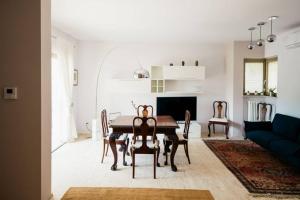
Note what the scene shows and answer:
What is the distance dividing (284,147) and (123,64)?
4.64m

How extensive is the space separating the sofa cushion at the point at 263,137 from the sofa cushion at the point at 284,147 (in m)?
0.17

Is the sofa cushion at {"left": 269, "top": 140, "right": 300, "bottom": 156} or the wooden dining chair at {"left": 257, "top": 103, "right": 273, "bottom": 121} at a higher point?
the wooden dining chair at {"left": 257, "top": 103, "right": 273, "bottom": 121}

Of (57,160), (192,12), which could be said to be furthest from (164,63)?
(57,160)

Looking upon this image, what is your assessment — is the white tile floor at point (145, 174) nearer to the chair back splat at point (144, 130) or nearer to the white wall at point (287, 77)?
the chair back splat at point (144, 130)

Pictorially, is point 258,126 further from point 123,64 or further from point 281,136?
point 123,64

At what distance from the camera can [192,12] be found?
14.0 ft

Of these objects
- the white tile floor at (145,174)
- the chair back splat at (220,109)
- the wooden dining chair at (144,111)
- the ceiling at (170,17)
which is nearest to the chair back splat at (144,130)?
the wooden dining chair at (144,111)

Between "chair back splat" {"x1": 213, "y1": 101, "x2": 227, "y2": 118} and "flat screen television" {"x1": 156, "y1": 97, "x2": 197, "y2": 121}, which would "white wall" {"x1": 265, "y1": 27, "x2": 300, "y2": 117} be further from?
"flat screen television" {"x1": 156, "y1": 97, "x2": 197, "y2": 121}

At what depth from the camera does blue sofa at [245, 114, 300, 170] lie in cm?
417

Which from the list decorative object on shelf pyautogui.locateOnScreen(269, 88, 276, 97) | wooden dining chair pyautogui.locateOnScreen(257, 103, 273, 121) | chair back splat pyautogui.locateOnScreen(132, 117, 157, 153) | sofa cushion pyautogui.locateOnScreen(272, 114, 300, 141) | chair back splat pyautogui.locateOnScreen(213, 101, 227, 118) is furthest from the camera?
chair back splat pyautogui.locateOnScreen(213, 101, 227, 118)

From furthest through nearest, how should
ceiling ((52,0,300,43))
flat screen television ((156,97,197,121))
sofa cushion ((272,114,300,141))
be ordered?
flat screen television ((156,97,197,121)) < sofa cushion ((272,114,300,141)) < ceiling ((52,0,300,43))

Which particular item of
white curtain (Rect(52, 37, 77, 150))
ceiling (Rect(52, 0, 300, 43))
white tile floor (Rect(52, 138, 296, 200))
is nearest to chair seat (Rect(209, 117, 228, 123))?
white tile floor (Rect(52, 138, 296, 200))

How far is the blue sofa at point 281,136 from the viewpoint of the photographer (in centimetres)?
417

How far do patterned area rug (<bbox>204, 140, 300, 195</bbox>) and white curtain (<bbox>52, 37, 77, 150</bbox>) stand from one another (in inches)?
132
